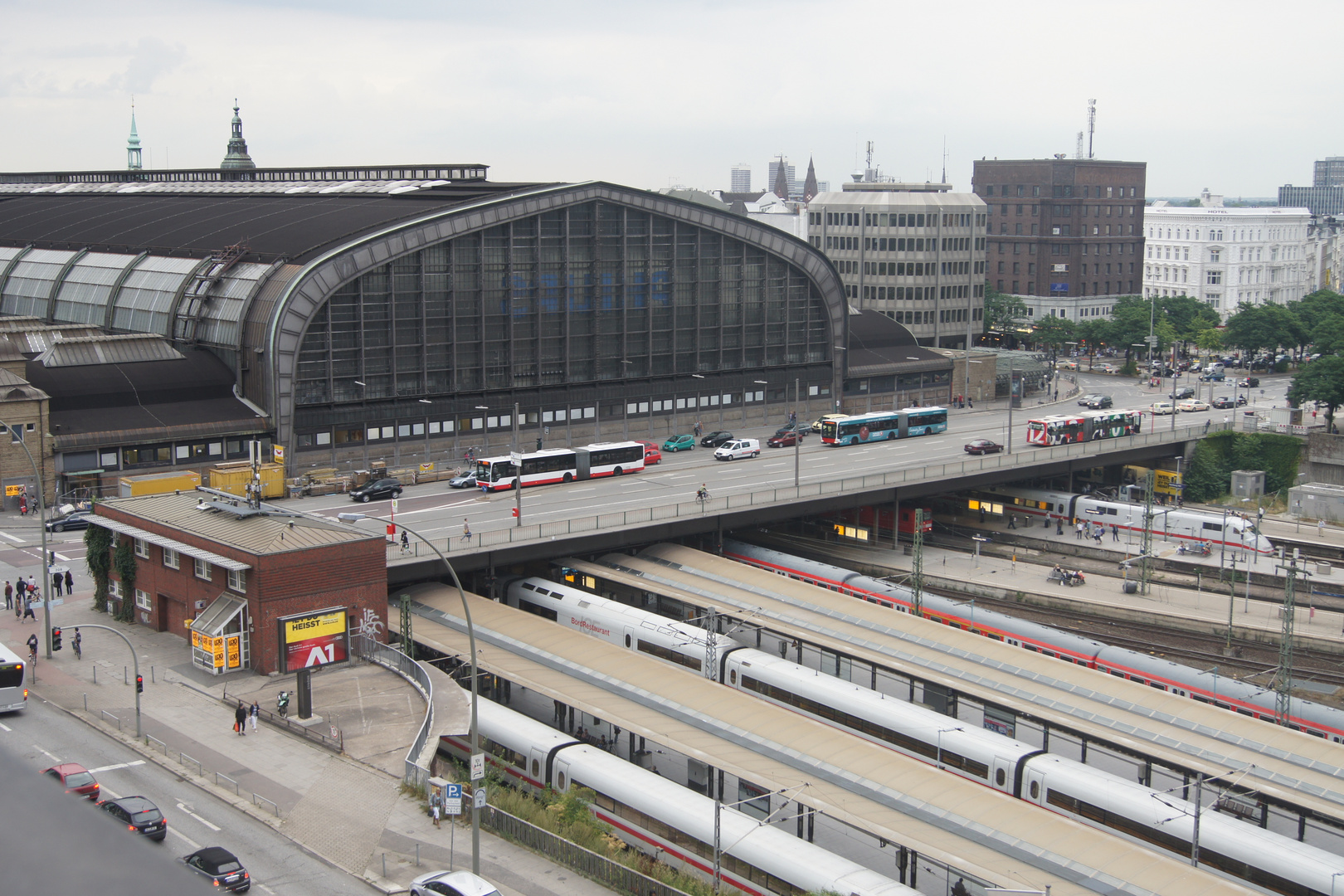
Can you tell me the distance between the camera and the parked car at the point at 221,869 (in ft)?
97.9

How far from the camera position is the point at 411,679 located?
151 ft

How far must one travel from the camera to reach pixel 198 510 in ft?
183

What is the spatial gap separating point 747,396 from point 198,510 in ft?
181

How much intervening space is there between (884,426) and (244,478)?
49090mm

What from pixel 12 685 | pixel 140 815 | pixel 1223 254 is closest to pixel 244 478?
pixel 12 685

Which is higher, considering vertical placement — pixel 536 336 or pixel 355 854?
pixel 536 336

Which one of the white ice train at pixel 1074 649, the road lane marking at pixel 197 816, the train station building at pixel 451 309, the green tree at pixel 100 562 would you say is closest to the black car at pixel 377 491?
the train station building at pixel 451 309

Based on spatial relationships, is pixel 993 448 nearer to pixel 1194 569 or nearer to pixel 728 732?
pixel 1194 569

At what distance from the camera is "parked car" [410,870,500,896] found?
2869 cm

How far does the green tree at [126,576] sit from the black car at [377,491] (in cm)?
2190

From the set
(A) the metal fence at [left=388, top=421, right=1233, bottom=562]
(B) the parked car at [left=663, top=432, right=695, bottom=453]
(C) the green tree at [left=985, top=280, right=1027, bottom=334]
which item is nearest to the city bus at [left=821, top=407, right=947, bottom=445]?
(A) the metal fence at [left=388, top=421, right=1233, bottom=562]

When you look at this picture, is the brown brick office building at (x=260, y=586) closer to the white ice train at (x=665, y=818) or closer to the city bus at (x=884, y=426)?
the white ice train at (x=665, y=818)

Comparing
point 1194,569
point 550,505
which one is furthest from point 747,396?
point 1194,569

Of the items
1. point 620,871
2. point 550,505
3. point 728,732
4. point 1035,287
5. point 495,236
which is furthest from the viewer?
point 1035,287
